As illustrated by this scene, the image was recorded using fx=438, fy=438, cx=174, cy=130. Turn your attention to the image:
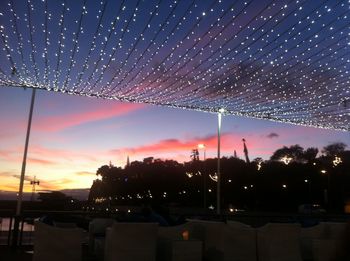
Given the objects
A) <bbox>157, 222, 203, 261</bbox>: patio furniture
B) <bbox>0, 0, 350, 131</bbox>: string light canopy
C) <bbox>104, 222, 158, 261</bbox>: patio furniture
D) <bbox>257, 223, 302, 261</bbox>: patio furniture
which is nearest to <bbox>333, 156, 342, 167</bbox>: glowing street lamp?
<bbox>0, 0, 350, 131</bbox>: string light canopy

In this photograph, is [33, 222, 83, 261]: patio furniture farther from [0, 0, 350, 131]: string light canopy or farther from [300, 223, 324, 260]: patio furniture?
[300, 223, 324, 260]: patio furniture

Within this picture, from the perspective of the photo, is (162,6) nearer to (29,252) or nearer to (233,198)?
(29,252)

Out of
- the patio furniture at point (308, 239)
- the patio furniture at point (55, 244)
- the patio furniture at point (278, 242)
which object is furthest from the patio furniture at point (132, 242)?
the patio furniture at point (308, 239)

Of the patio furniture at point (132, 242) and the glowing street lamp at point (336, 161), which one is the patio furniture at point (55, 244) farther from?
the glowing street lamp at point (336, 161)

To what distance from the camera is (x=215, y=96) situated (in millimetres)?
14375

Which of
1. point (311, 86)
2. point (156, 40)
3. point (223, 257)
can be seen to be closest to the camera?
point (223, 257)

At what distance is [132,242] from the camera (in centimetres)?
591

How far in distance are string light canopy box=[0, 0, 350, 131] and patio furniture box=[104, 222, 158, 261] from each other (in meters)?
3.32

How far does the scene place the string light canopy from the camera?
7.16 m

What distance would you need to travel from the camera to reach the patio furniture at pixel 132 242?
5.86 metres

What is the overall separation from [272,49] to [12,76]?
6.51 m

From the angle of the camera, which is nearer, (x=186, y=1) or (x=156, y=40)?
(x=186, y=1)

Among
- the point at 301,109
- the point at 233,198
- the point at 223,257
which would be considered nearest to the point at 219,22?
the point at 223,257

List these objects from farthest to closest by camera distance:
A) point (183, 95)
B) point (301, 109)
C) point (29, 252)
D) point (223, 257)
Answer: point (301, 109), point (183, 95), point (29, 252), point (223, 257)
